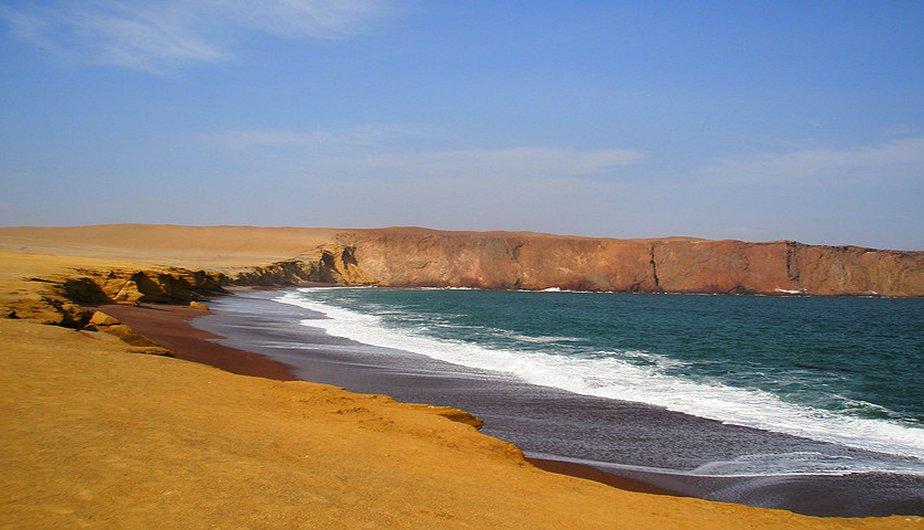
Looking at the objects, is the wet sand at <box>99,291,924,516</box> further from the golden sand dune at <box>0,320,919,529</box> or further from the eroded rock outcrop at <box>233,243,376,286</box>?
the eroded rock outcrop at <box>233,243,376,286</box>

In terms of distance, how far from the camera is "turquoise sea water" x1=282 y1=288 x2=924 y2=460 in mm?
13953

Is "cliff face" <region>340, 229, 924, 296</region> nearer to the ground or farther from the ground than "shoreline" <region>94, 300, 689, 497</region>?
farther from the ground

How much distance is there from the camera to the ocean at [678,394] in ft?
31.6

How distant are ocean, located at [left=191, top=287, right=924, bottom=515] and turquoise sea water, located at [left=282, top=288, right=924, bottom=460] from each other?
74mm

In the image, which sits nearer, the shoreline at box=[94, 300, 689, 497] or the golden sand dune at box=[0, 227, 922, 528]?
the golden sand dune at box=[0, 227, 922, 528]

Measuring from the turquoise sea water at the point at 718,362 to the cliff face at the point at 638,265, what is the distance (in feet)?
201

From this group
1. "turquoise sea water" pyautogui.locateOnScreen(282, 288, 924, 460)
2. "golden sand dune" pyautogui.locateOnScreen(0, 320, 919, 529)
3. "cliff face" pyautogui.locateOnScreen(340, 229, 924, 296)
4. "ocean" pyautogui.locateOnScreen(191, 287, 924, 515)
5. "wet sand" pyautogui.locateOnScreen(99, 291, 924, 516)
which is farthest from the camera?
"cliff face" pyautogui.locateOnScreen(340, 229, 924, 296)

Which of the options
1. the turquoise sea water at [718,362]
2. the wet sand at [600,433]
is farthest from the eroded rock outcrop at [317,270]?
the wet sand at [600,433]

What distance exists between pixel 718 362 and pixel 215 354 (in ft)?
51.5

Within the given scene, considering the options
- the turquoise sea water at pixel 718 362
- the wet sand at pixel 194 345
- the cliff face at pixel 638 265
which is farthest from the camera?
the cliff face at pixel 638 265

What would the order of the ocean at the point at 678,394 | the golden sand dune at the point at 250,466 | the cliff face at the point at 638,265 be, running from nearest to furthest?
the golden sand dune at the point at 250,466, the ocean at the point at 678,394, the cliff face at the point at 638,265

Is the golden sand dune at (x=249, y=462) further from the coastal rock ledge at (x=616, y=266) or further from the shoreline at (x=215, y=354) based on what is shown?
the coastal rock ledge at (x=616, y=266)

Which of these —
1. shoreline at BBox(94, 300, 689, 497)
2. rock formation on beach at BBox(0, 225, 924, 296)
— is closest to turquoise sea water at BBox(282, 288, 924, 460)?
shoreline at BBox(94, 300, 689, 497)

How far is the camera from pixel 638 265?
104938 millimetres
